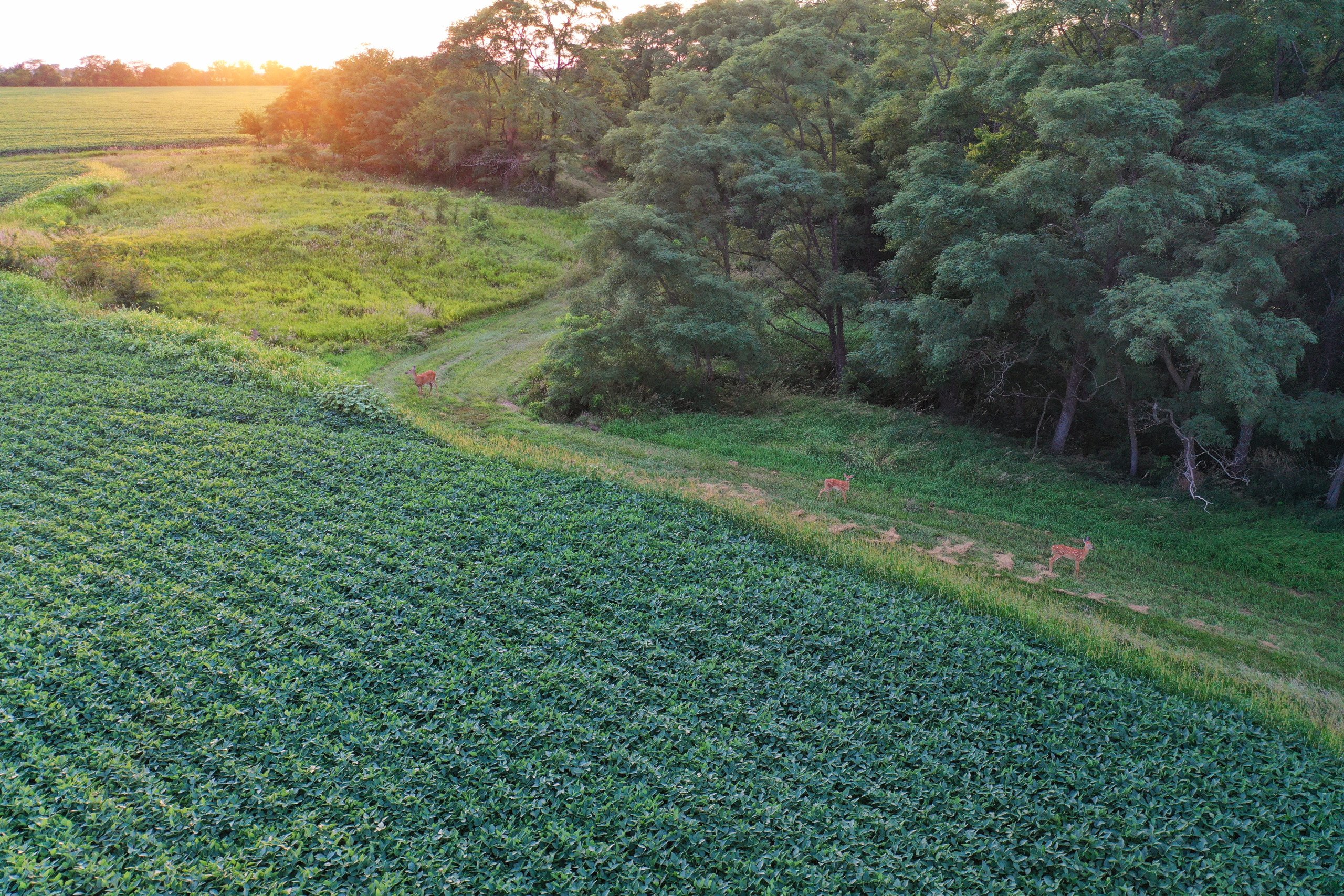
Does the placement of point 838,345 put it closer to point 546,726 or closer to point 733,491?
point 733,491

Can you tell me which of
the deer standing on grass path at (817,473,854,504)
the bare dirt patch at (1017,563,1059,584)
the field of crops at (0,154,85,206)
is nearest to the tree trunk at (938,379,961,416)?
the deer standing on grass path at (817,473,854,504)

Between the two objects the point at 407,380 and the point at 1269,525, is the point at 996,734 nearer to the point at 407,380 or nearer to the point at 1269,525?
the point at 1269,525

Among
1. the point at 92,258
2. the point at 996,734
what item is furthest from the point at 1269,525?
the point at 92,258

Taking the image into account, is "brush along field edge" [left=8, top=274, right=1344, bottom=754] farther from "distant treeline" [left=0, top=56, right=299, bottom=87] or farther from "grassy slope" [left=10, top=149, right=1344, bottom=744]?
"distant treeline" [left=0, top=56, right=299, bottom=87]

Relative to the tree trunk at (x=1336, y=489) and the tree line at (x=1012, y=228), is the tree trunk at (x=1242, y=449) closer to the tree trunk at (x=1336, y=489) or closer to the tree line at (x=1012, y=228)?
the tree line at (x=1012, y=228)

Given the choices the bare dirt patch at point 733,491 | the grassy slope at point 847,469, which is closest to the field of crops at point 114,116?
the grassy slope at point 847,469
